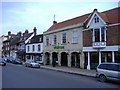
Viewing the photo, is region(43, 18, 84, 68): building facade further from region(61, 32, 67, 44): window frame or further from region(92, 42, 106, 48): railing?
region(92, 42, 106, 48): railing

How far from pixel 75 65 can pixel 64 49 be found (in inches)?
155

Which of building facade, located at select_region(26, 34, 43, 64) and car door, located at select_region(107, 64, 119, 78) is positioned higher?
building facade, located at select_region(26, 34, 43, 64)

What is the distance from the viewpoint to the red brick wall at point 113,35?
89.4ft

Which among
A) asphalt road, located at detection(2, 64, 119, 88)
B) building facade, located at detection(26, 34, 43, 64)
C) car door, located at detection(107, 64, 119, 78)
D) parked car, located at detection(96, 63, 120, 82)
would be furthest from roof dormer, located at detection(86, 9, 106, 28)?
building facade, located at detection(26, 34, 43, 64)

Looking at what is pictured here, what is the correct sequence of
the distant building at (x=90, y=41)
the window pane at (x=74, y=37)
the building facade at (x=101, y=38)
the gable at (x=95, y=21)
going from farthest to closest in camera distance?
1. the window pane at (x=74, y=37)
2. the gable at (x=95, y=21)
3. the distant building at (x=90, y=41)
4. the building facade at (x=101, y=38)

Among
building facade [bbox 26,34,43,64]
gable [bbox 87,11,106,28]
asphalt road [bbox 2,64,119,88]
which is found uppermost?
gable [bbox 87,11,106,28]

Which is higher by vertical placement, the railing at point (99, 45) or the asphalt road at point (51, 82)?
the railing at point (99, 45)

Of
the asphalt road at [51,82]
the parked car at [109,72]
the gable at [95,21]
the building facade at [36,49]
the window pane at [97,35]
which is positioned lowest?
the asphalt road at [51,82]

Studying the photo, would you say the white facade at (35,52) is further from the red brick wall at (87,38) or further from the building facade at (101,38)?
the building facade at (101,38)

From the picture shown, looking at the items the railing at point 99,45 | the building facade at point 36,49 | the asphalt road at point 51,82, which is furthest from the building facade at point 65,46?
the asphalt road at point 51,82

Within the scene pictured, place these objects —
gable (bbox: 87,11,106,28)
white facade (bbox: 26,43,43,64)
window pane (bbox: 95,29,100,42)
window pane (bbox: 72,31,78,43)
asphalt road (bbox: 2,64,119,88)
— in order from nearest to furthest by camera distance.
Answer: asphalt road (bbox: 2,64,119,88), gable (bbox: 87,11,106,28), window pane (bbox: 95,29,100,42), window pane (bbox: 72,31,78,43), white facade (bbox: 26,43,43,64)

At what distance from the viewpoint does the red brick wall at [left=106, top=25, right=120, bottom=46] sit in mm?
27250

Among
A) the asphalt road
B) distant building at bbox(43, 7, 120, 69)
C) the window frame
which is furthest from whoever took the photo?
the window frame

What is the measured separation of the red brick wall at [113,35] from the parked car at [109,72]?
869 cm
